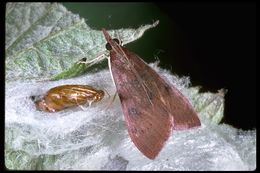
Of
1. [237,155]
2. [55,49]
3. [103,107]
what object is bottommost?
[237,155]

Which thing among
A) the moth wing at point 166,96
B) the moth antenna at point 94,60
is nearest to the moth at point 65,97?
the moth antenna at point 94,60

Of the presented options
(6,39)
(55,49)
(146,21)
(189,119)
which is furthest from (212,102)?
(6,39)

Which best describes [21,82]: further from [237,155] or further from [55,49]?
[237,155]

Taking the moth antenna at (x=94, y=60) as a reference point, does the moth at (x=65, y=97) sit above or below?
below

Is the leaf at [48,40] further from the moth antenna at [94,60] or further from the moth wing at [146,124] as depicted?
the moth wing at [146,124]

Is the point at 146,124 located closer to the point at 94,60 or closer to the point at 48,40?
the point at 94,60

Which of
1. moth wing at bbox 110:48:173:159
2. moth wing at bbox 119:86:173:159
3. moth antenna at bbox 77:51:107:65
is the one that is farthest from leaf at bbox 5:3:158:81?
moth wing at bbox 119:86:173:159

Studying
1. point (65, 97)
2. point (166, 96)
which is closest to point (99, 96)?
point (65, 97)
